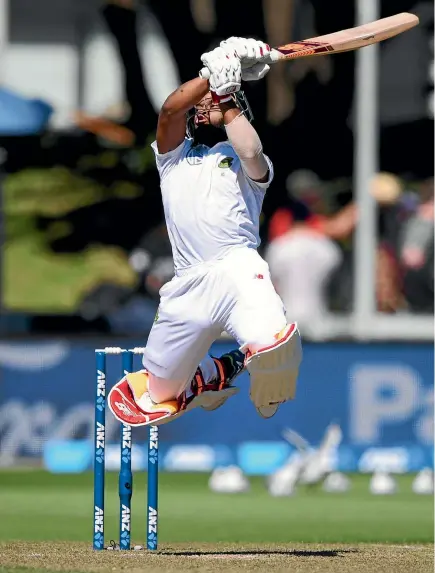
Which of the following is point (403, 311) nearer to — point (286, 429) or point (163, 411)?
point (286, 429)

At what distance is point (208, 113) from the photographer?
306 inches

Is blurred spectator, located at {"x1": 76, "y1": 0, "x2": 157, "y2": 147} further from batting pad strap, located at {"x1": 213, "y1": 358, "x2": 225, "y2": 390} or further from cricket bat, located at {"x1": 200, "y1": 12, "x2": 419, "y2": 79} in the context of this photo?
batting pad strap, located at {"x1": 213, "y1": 358, "x2": 225, "y2": 390}

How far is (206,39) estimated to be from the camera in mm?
15539

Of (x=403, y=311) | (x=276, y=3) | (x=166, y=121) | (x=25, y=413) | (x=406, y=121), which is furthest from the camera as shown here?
(x=406, y=121)

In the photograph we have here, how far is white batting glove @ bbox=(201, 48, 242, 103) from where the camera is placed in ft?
24.2

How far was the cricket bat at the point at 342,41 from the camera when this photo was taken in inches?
302

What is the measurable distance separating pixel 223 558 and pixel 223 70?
7.47 ft

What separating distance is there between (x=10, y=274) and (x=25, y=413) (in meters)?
11.6

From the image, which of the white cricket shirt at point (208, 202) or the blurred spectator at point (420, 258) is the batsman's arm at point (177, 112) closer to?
the white cricket shirt at point (208, 202)

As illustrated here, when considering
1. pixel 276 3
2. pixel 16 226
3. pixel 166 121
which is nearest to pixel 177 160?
pixel 166 121

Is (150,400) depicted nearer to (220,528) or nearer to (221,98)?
(221,98)

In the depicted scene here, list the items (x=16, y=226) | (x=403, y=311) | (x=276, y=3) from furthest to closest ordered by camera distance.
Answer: (x=16, y=226), (x=276, y=3), (x=403, y=311)

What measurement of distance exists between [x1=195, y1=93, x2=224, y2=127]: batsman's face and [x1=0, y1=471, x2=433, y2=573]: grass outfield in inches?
75.0

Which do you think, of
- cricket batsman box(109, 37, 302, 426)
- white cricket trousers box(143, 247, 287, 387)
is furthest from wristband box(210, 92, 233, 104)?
white cricket trousers box(143, 247, 287, 387)
